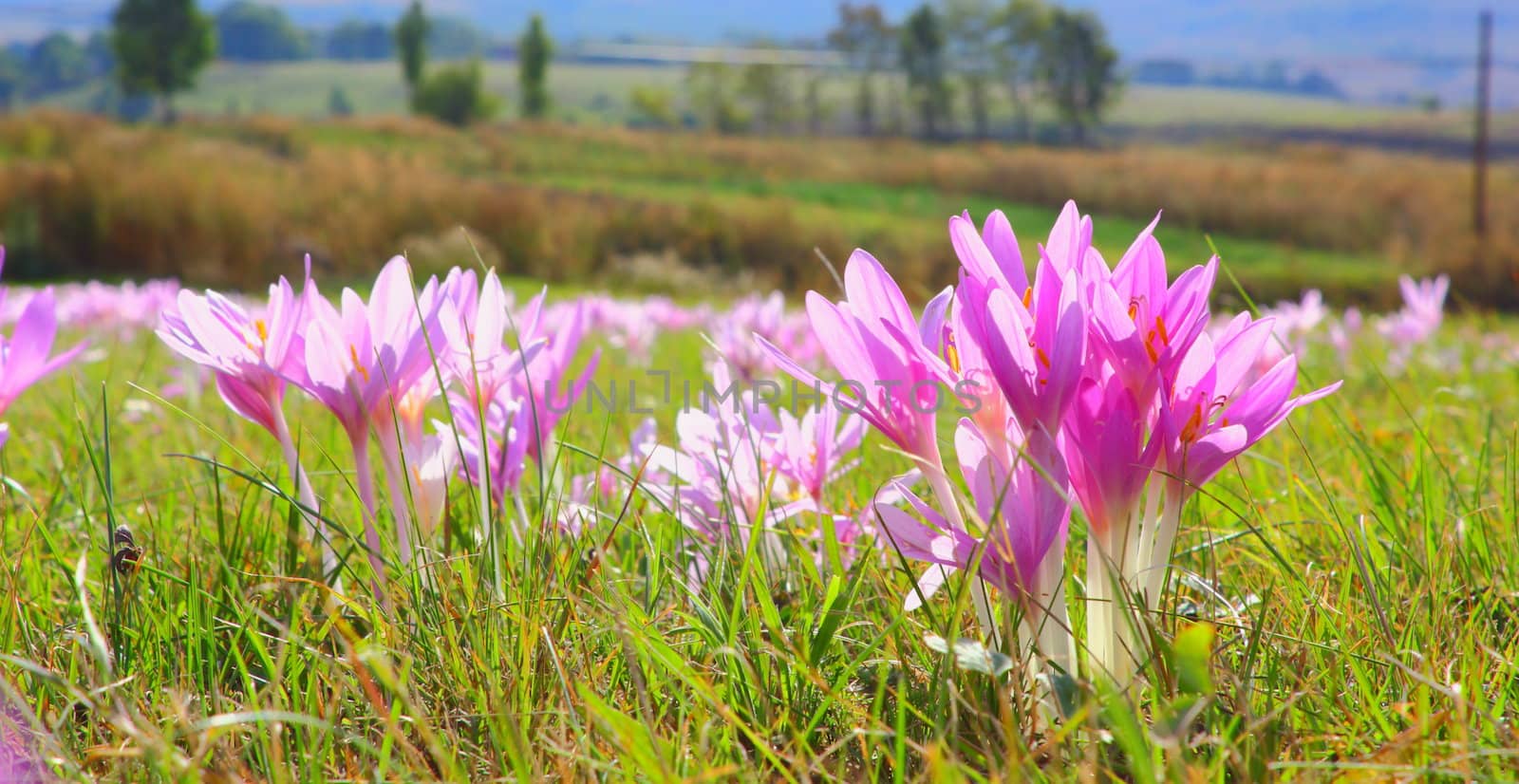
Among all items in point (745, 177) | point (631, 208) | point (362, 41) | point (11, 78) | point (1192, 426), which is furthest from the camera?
point (362, 41)

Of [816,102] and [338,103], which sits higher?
[338,103]

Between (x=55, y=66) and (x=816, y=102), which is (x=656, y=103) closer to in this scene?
(x=816, y=102)

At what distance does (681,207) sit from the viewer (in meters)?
25.6

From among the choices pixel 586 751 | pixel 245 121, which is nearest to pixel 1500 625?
pixel 586 751

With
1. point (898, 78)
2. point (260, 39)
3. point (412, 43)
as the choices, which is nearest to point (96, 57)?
point (260, 39)

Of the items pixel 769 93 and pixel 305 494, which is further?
pixel 769 93

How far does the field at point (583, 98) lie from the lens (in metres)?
122

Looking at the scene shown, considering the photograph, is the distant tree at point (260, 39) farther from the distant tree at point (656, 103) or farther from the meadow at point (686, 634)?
the meadow at point (686, 634)

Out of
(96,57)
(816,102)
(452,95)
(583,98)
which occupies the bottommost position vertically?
(816,102)

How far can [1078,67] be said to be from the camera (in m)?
84.1

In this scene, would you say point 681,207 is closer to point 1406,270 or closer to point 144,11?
point 1406,270

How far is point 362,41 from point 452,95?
116351 millimetres

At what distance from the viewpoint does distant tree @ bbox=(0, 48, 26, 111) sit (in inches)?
6698

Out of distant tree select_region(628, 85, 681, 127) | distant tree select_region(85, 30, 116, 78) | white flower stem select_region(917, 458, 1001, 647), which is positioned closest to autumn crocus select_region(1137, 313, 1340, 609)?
white flower stem select_region(917, 458, 1001, 647)
